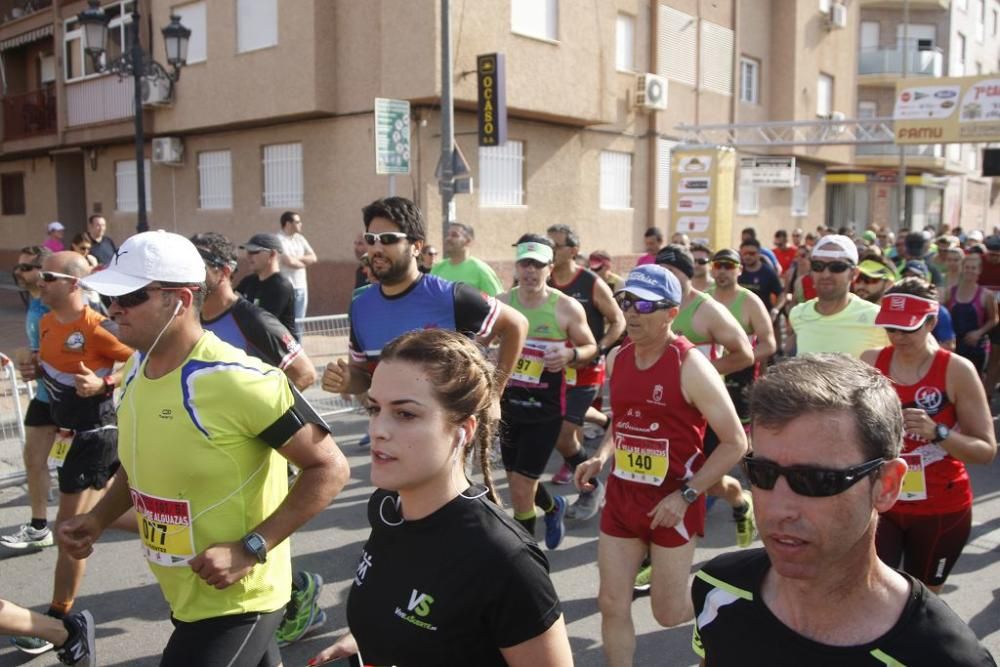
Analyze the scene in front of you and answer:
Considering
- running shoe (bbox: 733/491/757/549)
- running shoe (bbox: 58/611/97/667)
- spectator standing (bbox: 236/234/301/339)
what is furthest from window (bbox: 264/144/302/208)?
running shoe (bbox: 58/611/97/667)

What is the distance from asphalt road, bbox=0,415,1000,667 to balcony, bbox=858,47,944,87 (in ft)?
122

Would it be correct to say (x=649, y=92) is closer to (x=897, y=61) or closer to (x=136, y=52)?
(x=136, y=52)

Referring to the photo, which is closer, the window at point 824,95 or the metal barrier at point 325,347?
the metal barrier at point 325,347

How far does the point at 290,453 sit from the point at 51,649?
2.48 metres

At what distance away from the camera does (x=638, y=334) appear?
393 centimetres

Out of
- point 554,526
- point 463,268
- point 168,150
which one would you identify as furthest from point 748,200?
point 554,526

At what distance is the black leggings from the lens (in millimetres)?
2717

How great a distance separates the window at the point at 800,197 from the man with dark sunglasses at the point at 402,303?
26.8 m

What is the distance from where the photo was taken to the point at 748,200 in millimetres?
27078

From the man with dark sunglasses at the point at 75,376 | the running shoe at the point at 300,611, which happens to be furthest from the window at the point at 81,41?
the running shoe at the point at 300,611

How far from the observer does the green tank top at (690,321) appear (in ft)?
19.1

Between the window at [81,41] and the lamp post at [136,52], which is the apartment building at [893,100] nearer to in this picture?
the window at [81,41]

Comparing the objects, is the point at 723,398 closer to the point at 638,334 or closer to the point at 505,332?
the point at 638,334

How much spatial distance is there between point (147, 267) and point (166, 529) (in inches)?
32.5
